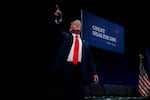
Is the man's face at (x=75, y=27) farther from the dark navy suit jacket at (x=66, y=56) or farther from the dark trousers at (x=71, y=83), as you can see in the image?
the dark trousers at (x=71, y=83)

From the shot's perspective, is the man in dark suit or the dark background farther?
the dark background

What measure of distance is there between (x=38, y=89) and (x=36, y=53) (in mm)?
116

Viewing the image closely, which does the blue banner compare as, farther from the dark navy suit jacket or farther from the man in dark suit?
the man in dark suit

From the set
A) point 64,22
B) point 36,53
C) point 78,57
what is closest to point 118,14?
point 64,22

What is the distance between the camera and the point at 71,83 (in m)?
2.59

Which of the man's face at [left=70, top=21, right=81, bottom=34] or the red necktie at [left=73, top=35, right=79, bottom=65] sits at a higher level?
the man's face at [left=70, top=21, right=81, bottom=34]

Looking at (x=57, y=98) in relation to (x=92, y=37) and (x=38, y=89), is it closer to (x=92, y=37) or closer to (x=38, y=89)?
(x=38, y=89)

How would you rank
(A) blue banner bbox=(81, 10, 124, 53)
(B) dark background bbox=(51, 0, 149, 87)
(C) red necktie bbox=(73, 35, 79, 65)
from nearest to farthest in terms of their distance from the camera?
1. (C) red necktie bbox=(73, 35, 79, 65)
2. (A) blue banner bbox=(81, 10, 124, 53)
3. (B) dark background bbox=(51, 0, 149, 87)

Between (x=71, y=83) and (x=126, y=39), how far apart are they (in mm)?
5711

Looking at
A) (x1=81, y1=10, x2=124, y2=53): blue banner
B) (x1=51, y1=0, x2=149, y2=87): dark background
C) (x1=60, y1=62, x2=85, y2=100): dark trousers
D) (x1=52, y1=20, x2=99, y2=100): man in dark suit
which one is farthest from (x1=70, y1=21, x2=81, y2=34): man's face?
(x1=51, y1=0, x2=149, y2=87): dark background

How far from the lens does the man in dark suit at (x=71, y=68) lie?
2.57 m

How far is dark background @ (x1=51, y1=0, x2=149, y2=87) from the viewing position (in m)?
6.86

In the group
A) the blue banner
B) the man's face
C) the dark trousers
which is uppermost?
the blue banner

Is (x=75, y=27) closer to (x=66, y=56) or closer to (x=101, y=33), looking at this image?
(x=66, y=56)
